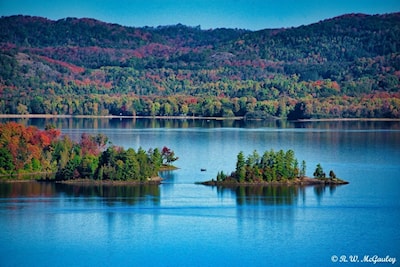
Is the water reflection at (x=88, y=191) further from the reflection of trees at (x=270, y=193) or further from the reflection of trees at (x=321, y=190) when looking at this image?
the reflection of trees at (x=321, y=190)

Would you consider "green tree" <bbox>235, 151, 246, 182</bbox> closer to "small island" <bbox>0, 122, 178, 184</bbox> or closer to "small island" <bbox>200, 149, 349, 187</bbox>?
"small island" <bbox>200, 149, 349, 187</bbox>

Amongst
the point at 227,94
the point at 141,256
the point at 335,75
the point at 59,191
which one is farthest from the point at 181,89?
the point at 141,256

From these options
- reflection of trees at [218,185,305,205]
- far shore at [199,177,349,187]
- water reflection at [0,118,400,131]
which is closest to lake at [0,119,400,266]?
reflection of trees at [218,185,305,205]

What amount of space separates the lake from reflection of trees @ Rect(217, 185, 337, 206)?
2 centimetres

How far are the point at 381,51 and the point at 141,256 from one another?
5716cm

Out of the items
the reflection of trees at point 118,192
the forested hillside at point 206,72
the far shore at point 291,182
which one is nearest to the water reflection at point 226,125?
the forested hillside at point 206,72

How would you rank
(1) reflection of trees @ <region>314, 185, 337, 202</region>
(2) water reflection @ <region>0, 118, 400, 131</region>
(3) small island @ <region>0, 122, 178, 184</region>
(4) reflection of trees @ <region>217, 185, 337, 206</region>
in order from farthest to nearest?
1. (2) water reflection @ <region>0, 118, 400, 131</region>
2. (3) small island @ <region>0, 122, 178, 184</region>
3. (1) reflection of trees @ <region>314, 185, 337, 202</region>
4. (4) reflection of trees @ <region>217, 185, 337, 206</region>

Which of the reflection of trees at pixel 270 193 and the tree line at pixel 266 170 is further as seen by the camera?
the tree line at pixel 266 170

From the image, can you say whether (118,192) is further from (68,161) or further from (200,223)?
(200,223)

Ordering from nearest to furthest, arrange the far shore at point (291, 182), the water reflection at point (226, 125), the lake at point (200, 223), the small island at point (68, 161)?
the lake at point (200, 223) < the far shore at point (291, 182) < the small island at point (68, 161) < the water reflection at point (226, 125)

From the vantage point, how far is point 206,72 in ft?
226

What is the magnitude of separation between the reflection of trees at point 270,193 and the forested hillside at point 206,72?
1179 inches

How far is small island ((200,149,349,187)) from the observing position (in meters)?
18.8

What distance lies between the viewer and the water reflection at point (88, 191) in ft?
57.4
